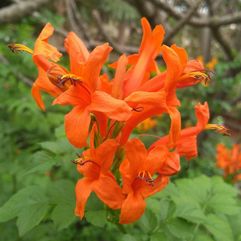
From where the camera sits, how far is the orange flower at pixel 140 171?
53.7 inches

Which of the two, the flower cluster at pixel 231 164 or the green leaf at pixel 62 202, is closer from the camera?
the green leaf at pixel 62 202

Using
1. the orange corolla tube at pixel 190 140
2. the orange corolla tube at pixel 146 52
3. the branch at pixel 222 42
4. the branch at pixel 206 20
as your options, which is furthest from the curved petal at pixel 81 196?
the branch at pixel 222 42

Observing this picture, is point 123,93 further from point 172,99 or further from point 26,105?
point 26,105

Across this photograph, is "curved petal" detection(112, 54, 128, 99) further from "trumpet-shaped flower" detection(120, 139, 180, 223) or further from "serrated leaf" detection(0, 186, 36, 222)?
"serrated leaf" detection(0, 186, 36, 222)

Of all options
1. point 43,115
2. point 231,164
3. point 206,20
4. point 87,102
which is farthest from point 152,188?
point 206,20

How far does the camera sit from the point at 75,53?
1.50 meters

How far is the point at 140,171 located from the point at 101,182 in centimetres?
15

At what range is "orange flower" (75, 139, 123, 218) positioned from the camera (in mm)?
1363

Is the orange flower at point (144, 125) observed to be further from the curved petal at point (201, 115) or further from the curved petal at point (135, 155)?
the curved petal at point (135, 155)

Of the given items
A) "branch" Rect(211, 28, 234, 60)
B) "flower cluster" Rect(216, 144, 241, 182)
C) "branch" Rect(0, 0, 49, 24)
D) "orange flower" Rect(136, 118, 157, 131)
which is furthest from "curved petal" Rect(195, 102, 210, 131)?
"branch" Rect(211, 28, 234, 60)

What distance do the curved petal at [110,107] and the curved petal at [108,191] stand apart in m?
0.26

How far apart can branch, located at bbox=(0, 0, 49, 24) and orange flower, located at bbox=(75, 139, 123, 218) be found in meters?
2.45

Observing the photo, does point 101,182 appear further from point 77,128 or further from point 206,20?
point 206,20

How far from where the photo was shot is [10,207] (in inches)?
60.6
